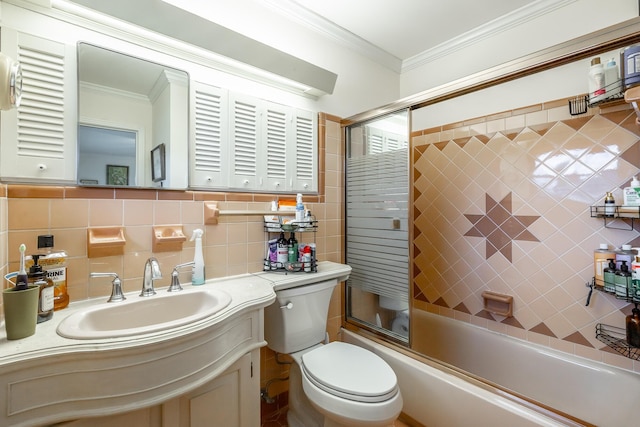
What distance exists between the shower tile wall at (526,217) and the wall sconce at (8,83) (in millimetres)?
2323

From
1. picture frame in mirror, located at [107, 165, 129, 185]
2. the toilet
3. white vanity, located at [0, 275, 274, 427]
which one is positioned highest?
picture frame in mirror, located at [107, 165, 129, 185]

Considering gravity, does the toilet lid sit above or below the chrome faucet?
below

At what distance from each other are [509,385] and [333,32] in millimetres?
2643

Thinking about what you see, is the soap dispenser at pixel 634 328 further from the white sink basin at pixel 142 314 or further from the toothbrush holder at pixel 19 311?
the toothbrush holder at pixel 19 311

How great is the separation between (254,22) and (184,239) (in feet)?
4.33

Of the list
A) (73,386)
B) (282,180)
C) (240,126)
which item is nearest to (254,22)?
(240,126)

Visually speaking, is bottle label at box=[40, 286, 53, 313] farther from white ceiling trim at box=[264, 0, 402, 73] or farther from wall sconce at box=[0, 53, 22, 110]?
white ceiling trim at box=[264, 0, 402, 73]

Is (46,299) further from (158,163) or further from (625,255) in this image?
(625,255)

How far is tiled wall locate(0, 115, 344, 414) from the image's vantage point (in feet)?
3.42

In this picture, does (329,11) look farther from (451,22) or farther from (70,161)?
(70,161)

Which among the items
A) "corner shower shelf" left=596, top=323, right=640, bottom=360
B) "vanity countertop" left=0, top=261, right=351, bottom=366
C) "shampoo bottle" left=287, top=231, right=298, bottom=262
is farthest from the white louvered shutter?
"corner shower shelf" left=596, top=323, right=640, bottom=360

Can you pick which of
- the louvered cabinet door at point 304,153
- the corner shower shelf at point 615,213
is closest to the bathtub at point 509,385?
the corner shower shelf at point 615,213

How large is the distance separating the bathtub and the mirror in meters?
1.58

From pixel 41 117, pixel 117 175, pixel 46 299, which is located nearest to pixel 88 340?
pixel 46 299
